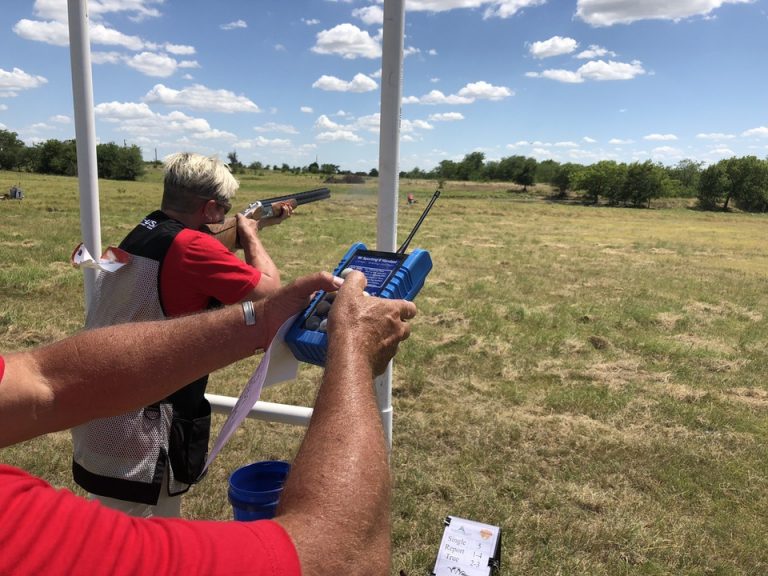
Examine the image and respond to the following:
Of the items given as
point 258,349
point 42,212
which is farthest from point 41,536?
point 42,212

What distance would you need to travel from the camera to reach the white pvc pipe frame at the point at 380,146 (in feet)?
7.44

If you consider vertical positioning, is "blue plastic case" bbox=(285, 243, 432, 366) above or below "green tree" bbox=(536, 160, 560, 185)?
below

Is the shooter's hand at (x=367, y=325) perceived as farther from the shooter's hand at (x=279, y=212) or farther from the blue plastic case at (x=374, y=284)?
the shooter's hand at (x=279, y=212)

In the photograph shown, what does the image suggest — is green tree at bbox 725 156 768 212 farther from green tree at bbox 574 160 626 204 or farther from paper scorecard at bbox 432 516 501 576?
paper scorecard at bbox 432 516 501 576

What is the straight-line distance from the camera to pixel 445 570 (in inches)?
119

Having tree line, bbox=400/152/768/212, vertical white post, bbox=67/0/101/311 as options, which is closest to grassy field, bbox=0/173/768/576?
vertical white post, bbox=67/0/101/311

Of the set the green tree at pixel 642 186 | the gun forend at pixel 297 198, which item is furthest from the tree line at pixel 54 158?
the green tree at pixel 642 186

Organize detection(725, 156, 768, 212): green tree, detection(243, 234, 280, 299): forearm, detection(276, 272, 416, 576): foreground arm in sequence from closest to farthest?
detection(276, 272, 416, 576): foreground arm, detection(243, 234, 280, 299): forearm, detection(725, 156, 768, 212): green tree

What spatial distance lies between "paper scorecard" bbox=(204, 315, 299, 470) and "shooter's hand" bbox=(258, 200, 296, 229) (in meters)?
1.54

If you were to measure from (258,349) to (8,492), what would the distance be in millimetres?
942

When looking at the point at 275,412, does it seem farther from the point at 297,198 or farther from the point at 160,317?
the point at 297,198

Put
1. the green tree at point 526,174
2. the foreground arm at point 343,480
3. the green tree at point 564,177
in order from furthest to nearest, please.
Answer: the green tree at point 564,177 → the green tree at point 526,174 → the foreground arm at point 343,480

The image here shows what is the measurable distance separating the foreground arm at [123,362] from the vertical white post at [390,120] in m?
0.74

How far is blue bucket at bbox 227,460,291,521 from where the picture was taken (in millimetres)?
2521
